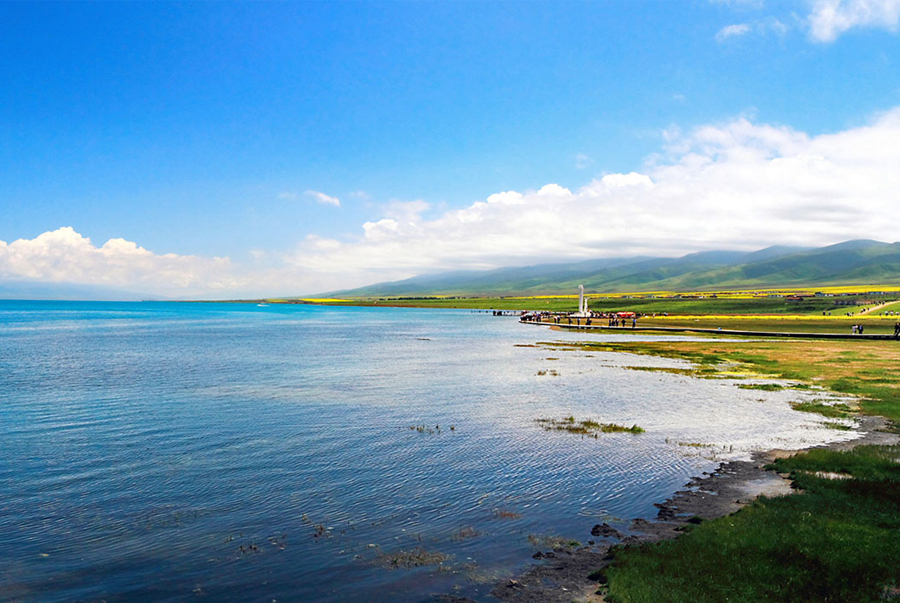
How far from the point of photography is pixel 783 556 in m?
13.3

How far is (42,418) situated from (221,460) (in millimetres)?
15297

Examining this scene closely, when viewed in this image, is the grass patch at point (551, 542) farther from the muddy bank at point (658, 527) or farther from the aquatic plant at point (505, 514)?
the aquatic plant at point (505, 514)

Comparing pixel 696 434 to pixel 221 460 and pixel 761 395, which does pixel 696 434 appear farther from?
pixel 221 460

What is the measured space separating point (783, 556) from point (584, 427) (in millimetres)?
16116

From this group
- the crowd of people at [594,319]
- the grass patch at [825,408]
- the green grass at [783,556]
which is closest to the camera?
the green grass at [783,556]

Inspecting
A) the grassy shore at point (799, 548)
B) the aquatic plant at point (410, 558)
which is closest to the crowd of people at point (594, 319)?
the grassy shore at point (799, 548)

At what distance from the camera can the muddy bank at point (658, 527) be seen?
41.5 ft

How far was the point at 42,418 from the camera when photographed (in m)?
31.4

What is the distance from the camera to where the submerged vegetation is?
2841cm

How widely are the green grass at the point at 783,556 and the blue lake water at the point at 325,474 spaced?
2.71 meters

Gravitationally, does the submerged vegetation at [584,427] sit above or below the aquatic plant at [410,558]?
below

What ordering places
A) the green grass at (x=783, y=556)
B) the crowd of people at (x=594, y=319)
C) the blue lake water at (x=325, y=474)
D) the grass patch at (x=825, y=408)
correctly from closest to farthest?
the green grass at (x=783, y=556) < the blue lake water at (x=325, y=474) < the grass patch at (x=825, y=408) < the crowd of people at (x=594, y=319)

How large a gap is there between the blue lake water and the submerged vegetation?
38.3 inches

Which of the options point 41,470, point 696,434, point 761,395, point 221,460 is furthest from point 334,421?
point 761,395
